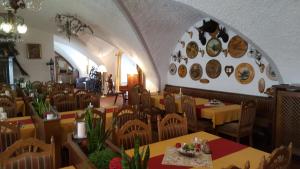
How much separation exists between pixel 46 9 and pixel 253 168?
23.8ft

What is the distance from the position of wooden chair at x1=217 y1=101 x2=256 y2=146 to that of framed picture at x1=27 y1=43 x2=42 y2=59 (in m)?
7.91

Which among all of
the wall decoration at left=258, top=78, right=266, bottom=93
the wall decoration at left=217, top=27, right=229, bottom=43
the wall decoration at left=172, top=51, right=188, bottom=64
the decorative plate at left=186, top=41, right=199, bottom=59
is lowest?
the wall decoration at left=258, top=78, right=266, bottom=93

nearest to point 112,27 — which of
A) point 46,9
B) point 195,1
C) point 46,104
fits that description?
point 46,9

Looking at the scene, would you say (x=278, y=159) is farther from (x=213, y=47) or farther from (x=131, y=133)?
(x=213, y=47)

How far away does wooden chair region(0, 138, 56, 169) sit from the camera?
186cm

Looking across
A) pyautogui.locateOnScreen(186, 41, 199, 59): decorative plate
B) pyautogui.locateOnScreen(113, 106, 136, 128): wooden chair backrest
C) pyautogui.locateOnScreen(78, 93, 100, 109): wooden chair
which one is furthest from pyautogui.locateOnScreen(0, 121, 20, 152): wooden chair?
pyautogui.locateOnScreen(186, 41, 199, 59): decorative plate

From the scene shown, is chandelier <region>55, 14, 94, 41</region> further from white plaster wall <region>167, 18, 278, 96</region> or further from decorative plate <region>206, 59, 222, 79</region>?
decorative plate <region>206, 59, 222, 79</region>

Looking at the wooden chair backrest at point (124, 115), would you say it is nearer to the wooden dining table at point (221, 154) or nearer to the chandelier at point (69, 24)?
the wooden dining table at point (221, 154)

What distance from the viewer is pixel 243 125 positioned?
13.2 ft

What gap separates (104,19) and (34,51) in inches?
173

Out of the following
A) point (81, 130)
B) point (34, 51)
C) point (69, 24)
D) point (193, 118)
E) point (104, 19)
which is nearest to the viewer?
point (81, 130)

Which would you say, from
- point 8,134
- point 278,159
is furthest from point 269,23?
point 8,134

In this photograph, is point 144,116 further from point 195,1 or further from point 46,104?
point 195,1

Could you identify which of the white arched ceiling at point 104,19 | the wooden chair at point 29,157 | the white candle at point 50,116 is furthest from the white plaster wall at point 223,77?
the wooden chair at point 29,157
